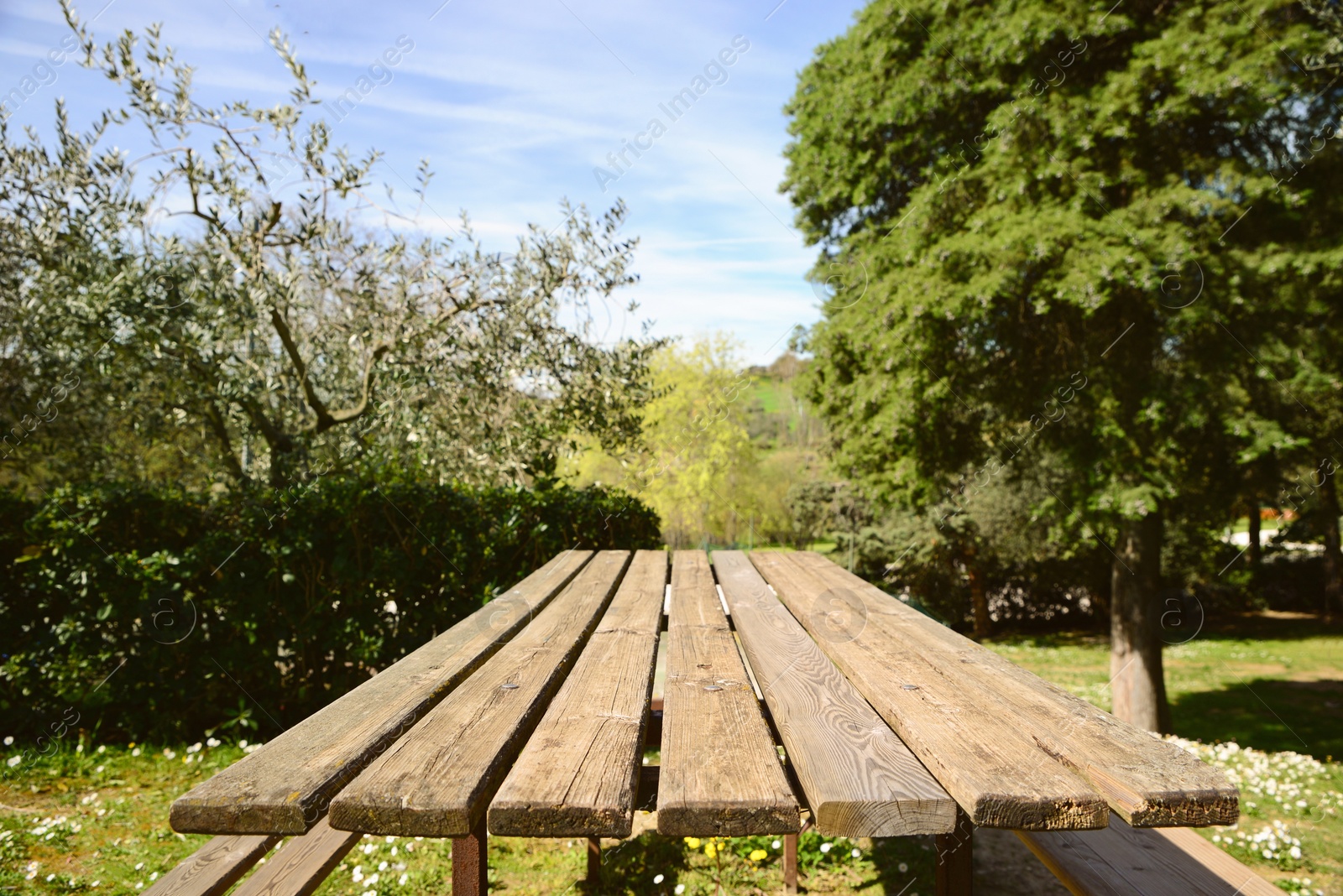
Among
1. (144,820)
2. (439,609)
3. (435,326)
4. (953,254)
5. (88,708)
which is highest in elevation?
(953,254)

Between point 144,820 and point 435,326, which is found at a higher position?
point 435,326

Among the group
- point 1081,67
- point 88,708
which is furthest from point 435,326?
point 1081,67

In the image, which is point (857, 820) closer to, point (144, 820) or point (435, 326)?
point (144, 820)

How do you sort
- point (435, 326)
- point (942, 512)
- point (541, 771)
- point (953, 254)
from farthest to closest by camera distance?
1. point (942, 512)
2. point (953, 254)
3. point (435, 326)
4. point (541, 771)

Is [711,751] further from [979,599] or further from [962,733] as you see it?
[979,599]

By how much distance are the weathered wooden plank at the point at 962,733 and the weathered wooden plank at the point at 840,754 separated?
35mm

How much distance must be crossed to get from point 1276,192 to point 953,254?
2553 millimetres

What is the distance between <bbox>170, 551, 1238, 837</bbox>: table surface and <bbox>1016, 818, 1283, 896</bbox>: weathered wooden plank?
0.57 metres

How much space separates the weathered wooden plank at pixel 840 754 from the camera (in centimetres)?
115

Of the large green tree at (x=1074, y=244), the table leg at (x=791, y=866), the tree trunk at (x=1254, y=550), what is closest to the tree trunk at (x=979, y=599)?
the tree trunk at (x=1254, y=550)

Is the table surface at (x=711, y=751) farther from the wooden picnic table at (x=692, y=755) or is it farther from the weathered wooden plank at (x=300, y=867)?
the weathered wooden plank at (x=300, y=867)

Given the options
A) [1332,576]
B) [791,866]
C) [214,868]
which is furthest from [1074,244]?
[1332,576]

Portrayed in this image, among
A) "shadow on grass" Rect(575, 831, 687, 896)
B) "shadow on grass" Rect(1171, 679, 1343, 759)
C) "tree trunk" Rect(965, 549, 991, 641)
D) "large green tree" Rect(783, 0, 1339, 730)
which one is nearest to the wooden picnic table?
"shadow on grass" Rect(575, 831, 687, 896)

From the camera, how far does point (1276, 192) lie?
638 cm
